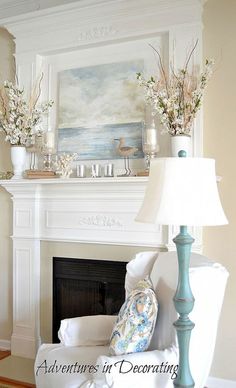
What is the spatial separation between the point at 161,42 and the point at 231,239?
153 centimetres

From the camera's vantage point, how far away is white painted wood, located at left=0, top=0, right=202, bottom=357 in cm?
296

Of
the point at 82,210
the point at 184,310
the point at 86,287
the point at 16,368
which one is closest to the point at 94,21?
the point at 82,210

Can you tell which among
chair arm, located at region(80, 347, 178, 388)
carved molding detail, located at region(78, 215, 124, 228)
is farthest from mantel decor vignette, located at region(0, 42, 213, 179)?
chair arm, located at region(80, 347, 178, 388)

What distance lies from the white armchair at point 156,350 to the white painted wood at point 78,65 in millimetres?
844

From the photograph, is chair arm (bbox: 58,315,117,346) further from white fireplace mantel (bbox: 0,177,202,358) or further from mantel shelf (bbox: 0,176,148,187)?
mantel shelf (bbox: 0,176,148,187)

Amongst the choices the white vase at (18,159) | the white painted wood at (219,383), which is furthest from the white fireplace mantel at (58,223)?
the white painted wood at (219,383)

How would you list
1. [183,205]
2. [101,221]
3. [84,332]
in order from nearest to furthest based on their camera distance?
[183,205] < [84,332] < [101,221]

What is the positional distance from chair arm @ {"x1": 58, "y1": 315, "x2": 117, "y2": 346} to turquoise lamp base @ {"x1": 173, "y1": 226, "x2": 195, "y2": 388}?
0.76 meters

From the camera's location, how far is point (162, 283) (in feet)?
7.12

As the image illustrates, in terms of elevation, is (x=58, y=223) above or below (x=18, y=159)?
below

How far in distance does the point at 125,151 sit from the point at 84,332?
1312 millimetres

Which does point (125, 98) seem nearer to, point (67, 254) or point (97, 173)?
point (97, 173)

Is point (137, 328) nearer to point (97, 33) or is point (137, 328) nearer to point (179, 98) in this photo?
point (179, 98)

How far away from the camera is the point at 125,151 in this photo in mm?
3012
